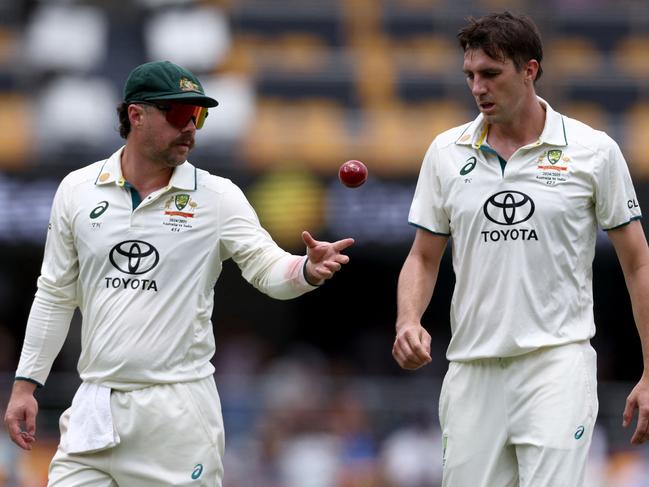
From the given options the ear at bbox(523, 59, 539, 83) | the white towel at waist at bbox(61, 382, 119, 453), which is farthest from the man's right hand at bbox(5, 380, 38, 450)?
the ear at bbox(523, 59, 539, 83)

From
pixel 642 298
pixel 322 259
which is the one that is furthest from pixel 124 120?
pixel 642 298

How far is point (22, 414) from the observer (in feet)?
18.5

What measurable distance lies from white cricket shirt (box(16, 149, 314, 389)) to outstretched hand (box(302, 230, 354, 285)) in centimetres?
9

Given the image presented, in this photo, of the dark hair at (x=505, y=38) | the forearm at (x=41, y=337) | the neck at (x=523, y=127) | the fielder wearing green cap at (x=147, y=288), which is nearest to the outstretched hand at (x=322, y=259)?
the fielder wearing green cap at (x=147, y=288)

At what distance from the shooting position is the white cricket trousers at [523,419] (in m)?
5.24

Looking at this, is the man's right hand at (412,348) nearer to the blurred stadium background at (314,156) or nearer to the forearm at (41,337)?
the forearm at (41,337)

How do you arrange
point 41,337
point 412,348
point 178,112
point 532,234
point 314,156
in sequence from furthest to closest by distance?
point 314,156 < point 41,337 < point 178,112 < point 532,234 < point 412,348

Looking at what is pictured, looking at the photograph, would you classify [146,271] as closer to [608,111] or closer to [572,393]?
[572,393]

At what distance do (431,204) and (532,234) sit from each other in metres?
0.45

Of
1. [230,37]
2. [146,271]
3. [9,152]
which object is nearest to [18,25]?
[230,37]

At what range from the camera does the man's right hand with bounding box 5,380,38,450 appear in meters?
5.62

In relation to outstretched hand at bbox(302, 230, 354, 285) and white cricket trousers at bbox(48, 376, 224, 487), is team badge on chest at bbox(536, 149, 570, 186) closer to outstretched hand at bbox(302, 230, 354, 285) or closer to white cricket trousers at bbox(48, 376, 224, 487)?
outstretched hand at bbox(302, 230, 354, 285)

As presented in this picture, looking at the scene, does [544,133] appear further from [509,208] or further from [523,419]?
[523,419]

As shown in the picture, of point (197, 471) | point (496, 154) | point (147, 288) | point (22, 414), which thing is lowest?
point (197, 471)
